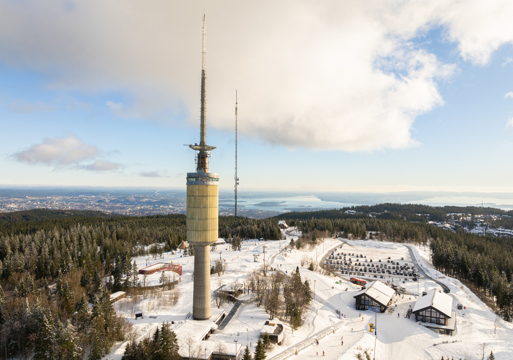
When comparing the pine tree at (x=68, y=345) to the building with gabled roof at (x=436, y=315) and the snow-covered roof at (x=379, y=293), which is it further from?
the building with gabled roof at (x=436, y=315)

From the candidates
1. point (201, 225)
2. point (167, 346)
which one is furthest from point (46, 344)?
point (201, 225)

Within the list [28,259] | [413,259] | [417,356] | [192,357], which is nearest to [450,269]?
[413,259]

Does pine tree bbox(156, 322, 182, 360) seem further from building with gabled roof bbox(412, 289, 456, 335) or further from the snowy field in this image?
building with gabled roof bbox(412, 289, 456, 335)

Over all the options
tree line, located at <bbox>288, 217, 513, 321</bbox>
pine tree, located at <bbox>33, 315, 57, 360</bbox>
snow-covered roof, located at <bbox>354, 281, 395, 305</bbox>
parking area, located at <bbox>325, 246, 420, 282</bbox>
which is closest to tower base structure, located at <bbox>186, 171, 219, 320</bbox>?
pine tree, located at <bbox>33, 315, 57, 360</bbox>

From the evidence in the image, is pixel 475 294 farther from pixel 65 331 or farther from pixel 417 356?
pixel 65 331

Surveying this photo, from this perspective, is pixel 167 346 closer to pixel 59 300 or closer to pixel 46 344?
pixel 46 344
